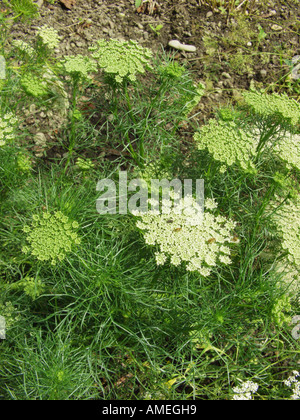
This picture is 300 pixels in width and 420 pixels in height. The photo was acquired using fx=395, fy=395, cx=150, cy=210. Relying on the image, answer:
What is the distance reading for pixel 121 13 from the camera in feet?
15.5

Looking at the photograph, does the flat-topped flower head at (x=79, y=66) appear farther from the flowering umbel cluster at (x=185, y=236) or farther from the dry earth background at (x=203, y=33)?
the dry earth background at (x=203, y=33)

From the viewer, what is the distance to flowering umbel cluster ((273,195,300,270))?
107 inches

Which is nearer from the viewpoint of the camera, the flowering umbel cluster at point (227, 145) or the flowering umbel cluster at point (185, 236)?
the flowering umbel cluster at point (185, 236)

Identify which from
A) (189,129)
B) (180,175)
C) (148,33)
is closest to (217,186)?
(180,175)

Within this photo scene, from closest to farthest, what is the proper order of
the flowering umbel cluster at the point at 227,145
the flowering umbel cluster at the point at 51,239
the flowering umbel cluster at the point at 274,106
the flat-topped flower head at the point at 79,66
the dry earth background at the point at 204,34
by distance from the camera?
the flowering umbel cluster at the point at 51,239 → the flowering umbel cluster at the point at 227,145 → the flat-topped flower head at the point at 79,66 → the flowering umbel cluster at the point at 274,106 → the dry earth background at the point at 204,34

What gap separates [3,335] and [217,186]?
198 cm

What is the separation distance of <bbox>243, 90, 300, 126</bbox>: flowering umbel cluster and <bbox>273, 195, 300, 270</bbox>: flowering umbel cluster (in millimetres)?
678

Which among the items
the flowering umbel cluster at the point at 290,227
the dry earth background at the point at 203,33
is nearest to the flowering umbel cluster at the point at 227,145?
the flowering umbel cluster at the point at 290,227

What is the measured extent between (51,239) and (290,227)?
1.71 meters

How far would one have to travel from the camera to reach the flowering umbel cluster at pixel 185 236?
2.39 metres

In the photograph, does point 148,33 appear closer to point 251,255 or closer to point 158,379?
point 251,255

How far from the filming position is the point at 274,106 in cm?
294

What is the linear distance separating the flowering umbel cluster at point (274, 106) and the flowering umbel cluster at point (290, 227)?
2.22 ft

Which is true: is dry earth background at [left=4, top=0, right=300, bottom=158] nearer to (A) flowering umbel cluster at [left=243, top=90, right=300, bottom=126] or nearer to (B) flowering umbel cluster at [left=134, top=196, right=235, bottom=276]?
(A) flowering umbel cluster at [left=243, top=90, right=300, bottom=126]
